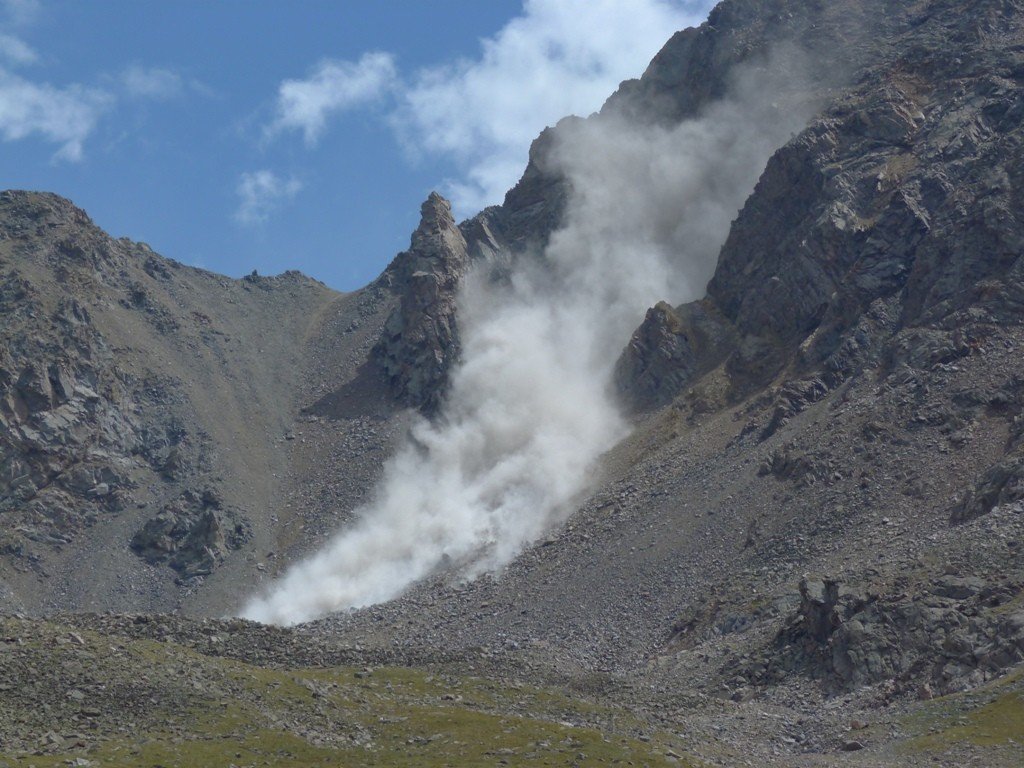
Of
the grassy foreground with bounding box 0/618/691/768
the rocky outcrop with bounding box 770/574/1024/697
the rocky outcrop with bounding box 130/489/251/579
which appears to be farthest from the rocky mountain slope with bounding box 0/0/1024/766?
the grassy foreground with bounding box 0/618/691/768

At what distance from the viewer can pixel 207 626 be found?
94.8m

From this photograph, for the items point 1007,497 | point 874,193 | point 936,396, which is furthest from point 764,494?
point 874,193

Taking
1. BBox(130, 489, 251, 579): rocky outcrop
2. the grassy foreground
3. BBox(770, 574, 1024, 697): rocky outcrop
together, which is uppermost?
BBox(130, 489, 251, 579): rocky outcrop

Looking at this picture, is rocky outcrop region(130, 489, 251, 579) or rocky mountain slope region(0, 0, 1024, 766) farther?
rocky outcrop region(130, 489, 251, 579)

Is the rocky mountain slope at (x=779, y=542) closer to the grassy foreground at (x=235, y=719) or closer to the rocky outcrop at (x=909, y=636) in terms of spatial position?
the rocky outcrop at (x=909, y=636)

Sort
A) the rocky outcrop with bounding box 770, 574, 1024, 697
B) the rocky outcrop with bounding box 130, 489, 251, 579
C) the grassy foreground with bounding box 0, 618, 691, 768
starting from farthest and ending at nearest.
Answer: the rocky outcrop with bounding box 130, 489, 251, 579
the rocky outcrop with bounding box 770, 574, 1024, 697
the grassy foreground with bounding box 0, 618, 691, 768

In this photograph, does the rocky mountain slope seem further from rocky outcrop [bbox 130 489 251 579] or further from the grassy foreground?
the grassy foreground

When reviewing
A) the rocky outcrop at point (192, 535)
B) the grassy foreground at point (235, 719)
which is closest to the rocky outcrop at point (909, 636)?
the grassy foreground at point (235, 719)

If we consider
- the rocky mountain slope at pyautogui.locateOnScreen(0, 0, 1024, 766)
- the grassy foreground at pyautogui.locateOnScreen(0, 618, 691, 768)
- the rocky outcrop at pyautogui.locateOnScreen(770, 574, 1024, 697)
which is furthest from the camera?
the rocky outcrop at pyautogui.locateOnScreen(770, 574, 1024, 697)

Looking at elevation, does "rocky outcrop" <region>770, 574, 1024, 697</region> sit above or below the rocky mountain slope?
below

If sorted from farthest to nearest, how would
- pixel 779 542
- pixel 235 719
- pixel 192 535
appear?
pixel 192 535 < pixel 779 542 < pixel 235 719

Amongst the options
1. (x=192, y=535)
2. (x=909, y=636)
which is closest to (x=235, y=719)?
(x=909, y=636)

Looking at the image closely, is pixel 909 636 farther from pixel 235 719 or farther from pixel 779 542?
pixel 235 719

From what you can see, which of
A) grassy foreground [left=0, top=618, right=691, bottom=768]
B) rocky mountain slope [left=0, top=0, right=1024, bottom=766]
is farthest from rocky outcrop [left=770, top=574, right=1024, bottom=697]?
grassy foreground [left=0, top=618, right=691, bottom=768]
